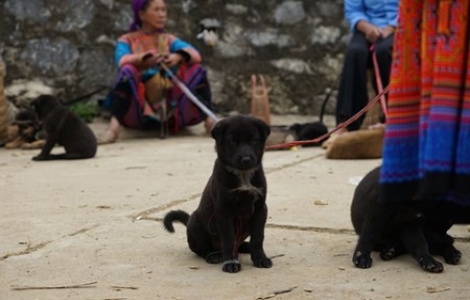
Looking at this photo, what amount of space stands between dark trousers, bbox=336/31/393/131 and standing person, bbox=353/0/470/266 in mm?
4011

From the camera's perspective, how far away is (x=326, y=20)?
26.4 feet

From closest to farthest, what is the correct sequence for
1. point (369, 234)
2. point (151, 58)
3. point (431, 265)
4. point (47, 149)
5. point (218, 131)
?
point (431, 265) < point (369, 234) < point (218, 131) < point (47, 149) < point (151, 58)

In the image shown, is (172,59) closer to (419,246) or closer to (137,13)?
(137,13)

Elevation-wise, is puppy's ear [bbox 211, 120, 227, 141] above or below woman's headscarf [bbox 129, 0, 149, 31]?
below

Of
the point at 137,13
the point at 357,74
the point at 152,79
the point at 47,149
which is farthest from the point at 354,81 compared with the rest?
the point at 47,149

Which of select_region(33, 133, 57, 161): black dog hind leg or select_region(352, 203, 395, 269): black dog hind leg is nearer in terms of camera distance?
select_region(352, 203, 395, 269): black dog hind leg

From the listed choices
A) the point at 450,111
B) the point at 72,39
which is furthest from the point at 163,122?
the point at 450,111

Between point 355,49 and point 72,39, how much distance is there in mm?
3016

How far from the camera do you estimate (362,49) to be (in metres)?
6.23

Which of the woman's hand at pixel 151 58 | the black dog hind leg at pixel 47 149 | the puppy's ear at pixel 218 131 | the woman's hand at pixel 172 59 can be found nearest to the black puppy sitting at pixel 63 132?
the black dog hind leg at pixel 47 149

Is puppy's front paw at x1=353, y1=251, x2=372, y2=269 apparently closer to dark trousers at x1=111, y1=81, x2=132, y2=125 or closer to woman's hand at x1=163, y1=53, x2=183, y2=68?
woman's hand at x1=163, y1=53, x2=183, y2=68

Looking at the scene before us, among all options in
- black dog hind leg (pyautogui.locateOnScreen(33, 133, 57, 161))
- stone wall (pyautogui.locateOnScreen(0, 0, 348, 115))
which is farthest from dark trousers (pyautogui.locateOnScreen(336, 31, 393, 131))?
black dog hind leg (pyautogui.locateOnScreen(33, 133, 57, 161))

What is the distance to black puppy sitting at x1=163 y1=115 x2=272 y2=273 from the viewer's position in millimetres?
2689

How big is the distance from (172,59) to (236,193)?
179 inches
